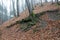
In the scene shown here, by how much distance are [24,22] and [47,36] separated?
19.5 feet

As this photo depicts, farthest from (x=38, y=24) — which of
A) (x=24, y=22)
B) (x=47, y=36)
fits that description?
(x=47, y=36)

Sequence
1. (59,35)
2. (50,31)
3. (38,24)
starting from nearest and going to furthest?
(59,35)
(50,31)
(38,24)

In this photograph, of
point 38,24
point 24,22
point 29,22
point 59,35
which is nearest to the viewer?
point 59,35

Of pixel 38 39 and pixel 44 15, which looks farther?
pixel 44 15

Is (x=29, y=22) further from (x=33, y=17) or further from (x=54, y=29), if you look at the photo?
(x=54, y=29)

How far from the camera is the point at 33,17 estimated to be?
16219 mm

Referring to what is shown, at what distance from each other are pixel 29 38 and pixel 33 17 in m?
4.45


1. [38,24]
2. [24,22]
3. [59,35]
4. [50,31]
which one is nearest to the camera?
[59,35]

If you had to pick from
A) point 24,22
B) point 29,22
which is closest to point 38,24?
point 29,22

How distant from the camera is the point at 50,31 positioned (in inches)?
471

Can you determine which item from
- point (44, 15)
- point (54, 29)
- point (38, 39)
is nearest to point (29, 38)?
point (38, 39)

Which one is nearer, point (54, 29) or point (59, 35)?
point (59, 35)

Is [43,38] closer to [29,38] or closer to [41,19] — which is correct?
[29,38]

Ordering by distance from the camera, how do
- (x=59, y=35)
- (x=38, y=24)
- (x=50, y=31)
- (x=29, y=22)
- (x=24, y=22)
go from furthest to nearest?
(x=24, y=22), (x=29, y=22), (x=38, y=24), (x=50, y=31), (x=59, y=35)
